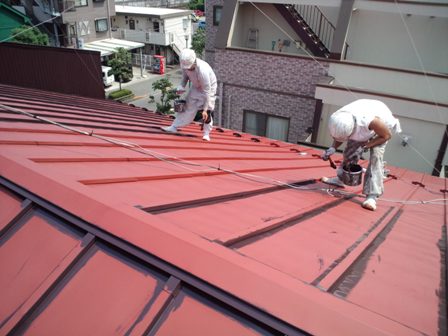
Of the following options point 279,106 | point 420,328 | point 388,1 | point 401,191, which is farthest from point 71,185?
point 388,1

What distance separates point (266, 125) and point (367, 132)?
832 cm

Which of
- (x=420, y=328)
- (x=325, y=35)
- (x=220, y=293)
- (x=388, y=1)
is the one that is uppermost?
(x=388, y=1)

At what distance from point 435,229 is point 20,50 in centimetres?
1108

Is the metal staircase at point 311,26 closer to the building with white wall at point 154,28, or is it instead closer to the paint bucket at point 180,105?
the paint bucket at point 180,105

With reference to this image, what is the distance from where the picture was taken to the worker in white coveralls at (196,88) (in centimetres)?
486

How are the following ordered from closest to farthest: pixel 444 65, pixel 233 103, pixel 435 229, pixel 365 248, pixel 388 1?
1. pixel 365 248
2. pixel 435 229
3. pixel 388 1
4. pixel 444 65
5. pixel 233 103

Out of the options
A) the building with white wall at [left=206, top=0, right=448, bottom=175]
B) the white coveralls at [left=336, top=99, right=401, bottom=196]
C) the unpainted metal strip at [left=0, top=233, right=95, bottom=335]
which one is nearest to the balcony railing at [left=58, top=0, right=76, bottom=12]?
the building with white wall at [left=206, top=0, right=448, bottom=175]

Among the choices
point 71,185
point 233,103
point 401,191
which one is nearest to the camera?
point 71,185

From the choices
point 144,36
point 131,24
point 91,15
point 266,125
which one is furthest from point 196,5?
point 266,125

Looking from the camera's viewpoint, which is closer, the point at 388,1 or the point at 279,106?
the point at 388,1

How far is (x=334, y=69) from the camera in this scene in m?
9.94

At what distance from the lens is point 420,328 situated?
1495 mm

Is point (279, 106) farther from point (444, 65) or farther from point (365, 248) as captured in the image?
point (365, 248)

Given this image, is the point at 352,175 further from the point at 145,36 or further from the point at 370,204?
the point at 145,36
